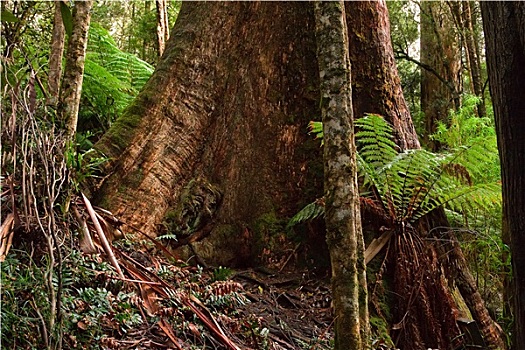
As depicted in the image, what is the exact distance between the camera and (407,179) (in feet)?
14.1

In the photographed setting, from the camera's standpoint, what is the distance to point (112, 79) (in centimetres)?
648

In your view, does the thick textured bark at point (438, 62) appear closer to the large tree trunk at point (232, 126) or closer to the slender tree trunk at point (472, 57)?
the slender tree trunk at point (472, 57)

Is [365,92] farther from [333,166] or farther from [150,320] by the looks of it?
[150,320]

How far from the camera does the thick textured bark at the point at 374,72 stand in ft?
15.7

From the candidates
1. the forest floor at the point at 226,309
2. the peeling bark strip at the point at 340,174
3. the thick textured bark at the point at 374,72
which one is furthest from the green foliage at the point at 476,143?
the peeling bark strip at the point at 340,174

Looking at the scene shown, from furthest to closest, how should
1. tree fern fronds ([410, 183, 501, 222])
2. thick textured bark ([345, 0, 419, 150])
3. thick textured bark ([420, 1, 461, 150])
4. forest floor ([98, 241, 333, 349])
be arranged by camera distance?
thick textured bark ([420, 1, 461, 150]), thick textured bark ([345, 0, 419, 150]), tree fern fronds ([410, 183, 501, 222]), forest floor ([98, 241, 333, 349])

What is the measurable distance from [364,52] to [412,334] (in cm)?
262

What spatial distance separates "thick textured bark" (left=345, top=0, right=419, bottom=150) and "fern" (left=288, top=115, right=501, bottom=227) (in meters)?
0.39

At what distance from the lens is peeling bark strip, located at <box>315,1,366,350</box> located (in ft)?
8.50

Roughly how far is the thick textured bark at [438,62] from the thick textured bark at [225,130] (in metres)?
6.76

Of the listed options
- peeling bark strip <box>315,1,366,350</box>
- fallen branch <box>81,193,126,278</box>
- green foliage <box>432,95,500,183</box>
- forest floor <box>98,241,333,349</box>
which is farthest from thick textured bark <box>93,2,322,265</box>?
peeling bark strip <box>315,1,366,350</box>

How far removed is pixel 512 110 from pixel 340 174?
38.2 inches

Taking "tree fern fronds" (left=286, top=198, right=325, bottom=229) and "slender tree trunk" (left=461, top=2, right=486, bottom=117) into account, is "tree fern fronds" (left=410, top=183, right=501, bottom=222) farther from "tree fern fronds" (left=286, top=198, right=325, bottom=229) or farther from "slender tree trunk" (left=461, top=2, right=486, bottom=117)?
"slender tree trunk" (left=461, top=2, right=486, bottom=117)

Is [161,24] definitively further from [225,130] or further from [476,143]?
[476,143]
